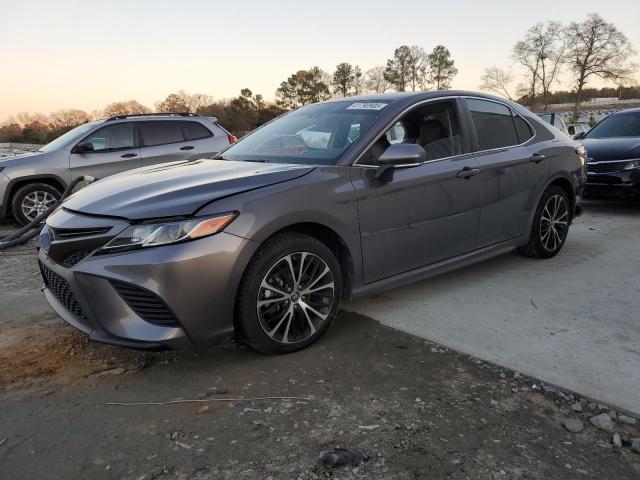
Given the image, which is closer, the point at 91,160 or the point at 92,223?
the point at 92,223

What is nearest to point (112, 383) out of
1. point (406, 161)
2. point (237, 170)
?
point (237, 170)

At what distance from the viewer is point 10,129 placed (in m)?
41.3

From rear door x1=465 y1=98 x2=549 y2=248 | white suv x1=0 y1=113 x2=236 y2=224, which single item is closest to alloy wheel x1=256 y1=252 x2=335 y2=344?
rear door x1=465 y1=98 x2=549 y2=248

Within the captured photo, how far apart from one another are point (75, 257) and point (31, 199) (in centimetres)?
596

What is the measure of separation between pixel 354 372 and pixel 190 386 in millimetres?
928

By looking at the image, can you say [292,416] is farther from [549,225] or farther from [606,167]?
[606,167]

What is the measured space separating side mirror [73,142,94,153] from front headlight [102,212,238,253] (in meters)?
6.08

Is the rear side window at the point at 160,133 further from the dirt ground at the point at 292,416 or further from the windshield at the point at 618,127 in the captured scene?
the windshield at the point at 618,127

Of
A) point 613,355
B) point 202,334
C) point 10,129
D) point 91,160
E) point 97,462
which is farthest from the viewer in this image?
point 10,129

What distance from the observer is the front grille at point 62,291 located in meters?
2.86

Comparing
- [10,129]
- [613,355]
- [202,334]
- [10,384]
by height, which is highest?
[10,129]

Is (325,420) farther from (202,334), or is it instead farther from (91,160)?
(91,160)

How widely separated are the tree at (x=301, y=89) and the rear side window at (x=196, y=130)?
75.0 meters

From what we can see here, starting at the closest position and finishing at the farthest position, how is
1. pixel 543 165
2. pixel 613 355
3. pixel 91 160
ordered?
pixel 613 355 → pixel 543 165 → pixel 91 160
